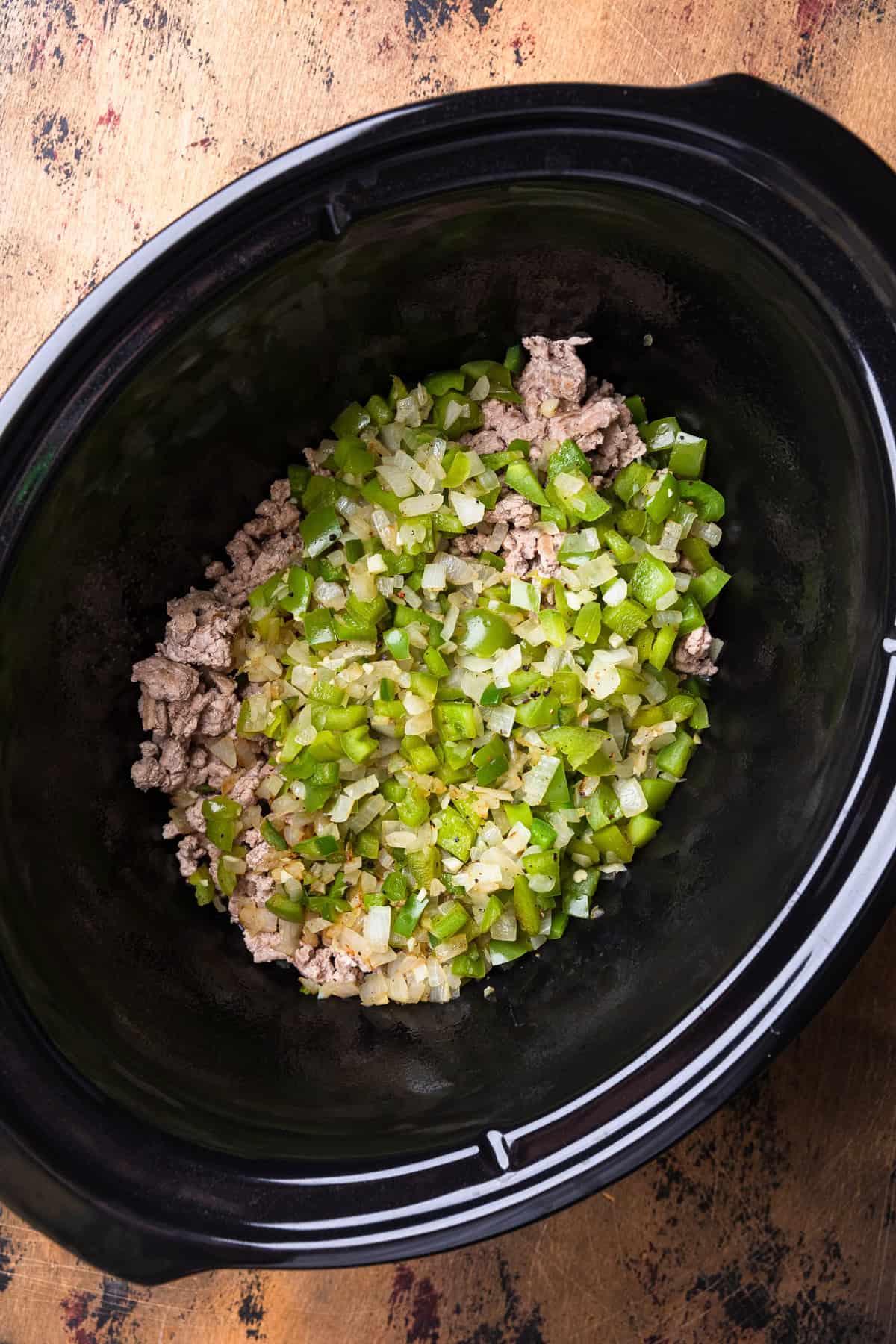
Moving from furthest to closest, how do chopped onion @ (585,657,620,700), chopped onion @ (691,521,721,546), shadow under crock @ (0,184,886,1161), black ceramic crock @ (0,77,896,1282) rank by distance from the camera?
chopped onion @ (691,521,721,546) → chopped onion @ (585,657,620,700) → shadow under crock @ (0,184,886,1161) → black ceramic crock @ (0,77,896,1282)

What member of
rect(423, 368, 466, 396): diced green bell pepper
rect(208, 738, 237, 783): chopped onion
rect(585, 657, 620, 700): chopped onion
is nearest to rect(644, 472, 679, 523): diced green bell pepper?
rect(585, 657, 620, 700): chopped onion

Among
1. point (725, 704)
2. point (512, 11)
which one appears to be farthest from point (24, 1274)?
point (512, 11)

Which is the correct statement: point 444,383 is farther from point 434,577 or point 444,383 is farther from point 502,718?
point 502,718

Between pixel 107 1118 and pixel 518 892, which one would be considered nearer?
pixel 107 1118

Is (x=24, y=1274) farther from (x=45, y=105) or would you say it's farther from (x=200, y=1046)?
(x=45, y=105)

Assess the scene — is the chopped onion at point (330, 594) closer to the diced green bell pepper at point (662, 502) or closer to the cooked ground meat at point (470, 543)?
the cooked ground meat at point (470, 543)

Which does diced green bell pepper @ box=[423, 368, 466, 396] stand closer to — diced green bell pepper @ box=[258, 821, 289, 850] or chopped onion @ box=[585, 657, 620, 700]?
chopped onion @ box=[585, 657, 620, 700]
